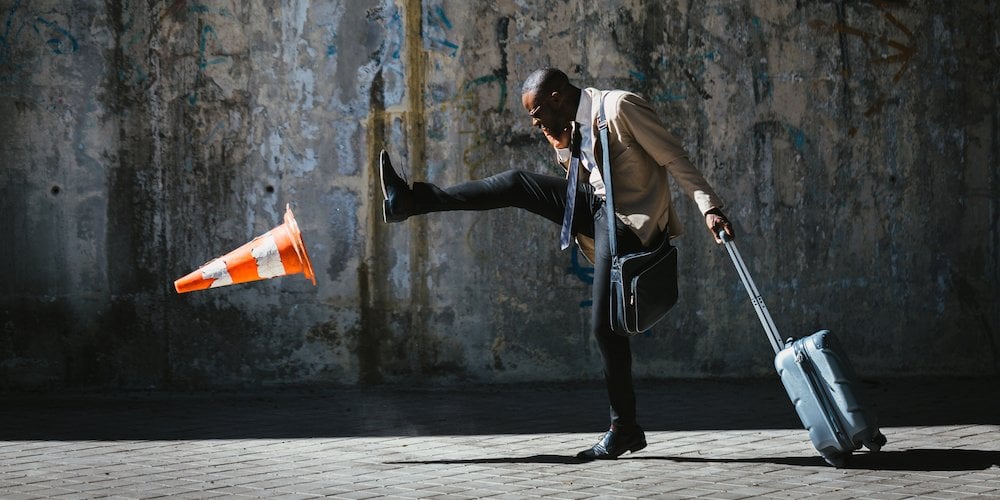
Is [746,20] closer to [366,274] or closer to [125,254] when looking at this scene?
[366,274]

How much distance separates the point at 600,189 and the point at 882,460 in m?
1.68

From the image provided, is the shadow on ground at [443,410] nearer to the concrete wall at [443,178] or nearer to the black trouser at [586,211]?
the concrete wall at [443,178]

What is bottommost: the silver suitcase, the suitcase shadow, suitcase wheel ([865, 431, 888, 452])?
the suitcase shadow

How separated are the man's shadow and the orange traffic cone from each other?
107cm

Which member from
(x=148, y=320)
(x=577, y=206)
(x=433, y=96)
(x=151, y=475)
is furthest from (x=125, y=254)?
(x=577, y=206)

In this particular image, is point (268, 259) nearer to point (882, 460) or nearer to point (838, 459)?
point (838, 459)

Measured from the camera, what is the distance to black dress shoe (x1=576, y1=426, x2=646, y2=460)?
17.5 ft

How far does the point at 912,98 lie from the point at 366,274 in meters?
3.97

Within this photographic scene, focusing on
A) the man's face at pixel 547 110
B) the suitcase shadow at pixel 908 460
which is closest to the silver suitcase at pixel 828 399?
the suitcase shadow at pixel 908 460

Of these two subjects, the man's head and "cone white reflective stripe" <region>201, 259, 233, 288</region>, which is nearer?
the man's head

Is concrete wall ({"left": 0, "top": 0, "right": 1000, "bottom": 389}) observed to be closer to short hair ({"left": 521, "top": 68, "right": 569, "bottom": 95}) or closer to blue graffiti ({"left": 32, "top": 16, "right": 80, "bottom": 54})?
blue graffiti ({"left": 32, "top": 16, "right": 80, "bottom": 54})

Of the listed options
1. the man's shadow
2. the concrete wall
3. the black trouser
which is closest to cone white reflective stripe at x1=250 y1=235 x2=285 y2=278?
the black trouser

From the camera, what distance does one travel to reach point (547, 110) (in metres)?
5.33

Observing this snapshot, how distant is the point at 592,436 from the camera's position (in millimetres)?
6156
